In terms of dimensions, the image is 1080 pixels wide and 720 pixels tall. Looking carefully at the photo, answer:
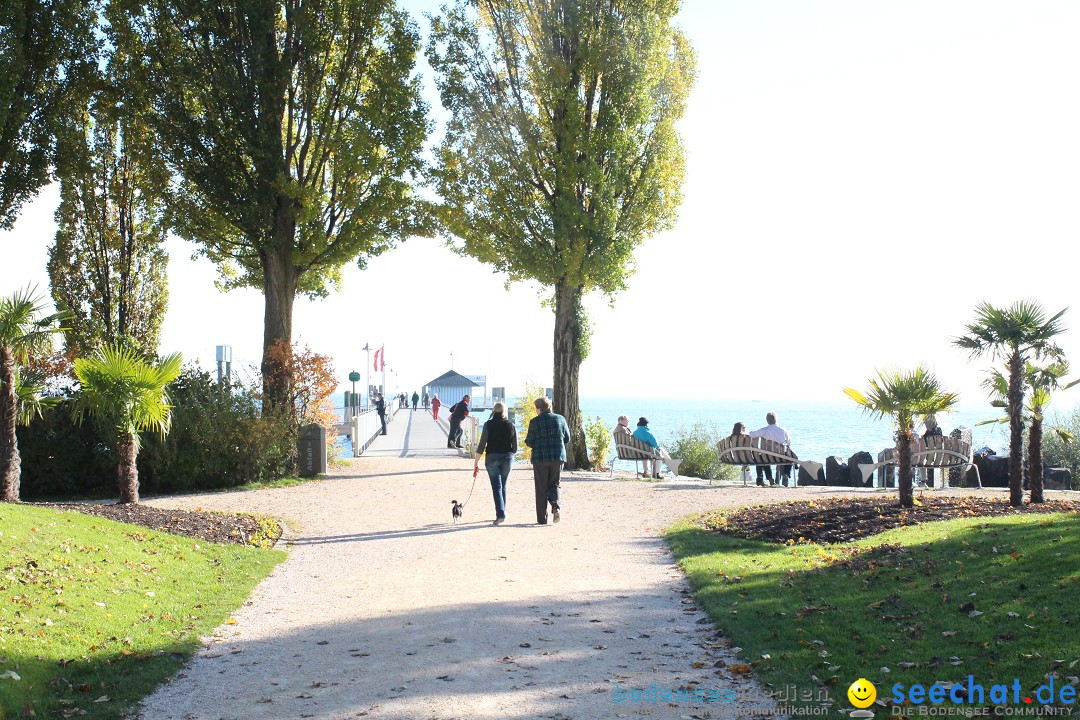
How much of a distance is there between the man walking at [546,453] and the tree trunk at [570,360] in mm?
9193

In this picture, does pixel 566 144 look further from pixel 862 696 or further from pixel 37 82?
pixel 862 696

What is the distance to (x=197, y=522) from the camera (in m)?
12.4

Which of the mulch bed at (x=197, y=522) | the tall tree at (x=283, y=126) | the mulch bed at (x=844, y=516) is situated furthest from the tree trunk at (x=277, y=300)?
the mulch bed at (x=844, y=516)

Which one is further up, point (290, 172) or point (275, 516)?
point (290, 172)

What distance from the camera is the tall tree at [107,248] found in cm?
2375

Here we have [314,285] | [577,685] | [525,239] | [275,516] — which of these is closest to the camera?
[577,685]

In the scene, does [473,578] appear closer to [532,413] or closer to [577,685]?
[577,685]

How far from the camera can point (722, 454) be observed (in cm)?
2055

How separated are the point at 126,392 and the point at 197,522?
2213mm

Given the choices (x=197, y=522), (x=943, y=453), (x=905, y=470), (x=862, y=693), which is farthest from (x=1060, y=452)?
(x=862, y=693)

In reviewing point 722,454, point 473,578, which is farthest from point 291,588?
point 722,454

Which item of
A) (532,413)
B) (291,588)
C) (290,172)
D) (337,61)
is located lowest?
(291,588)

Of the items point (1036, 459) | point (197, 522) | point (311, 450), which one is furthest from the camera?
point (311, 450)

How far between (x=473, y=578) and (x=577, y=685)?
148 inches
